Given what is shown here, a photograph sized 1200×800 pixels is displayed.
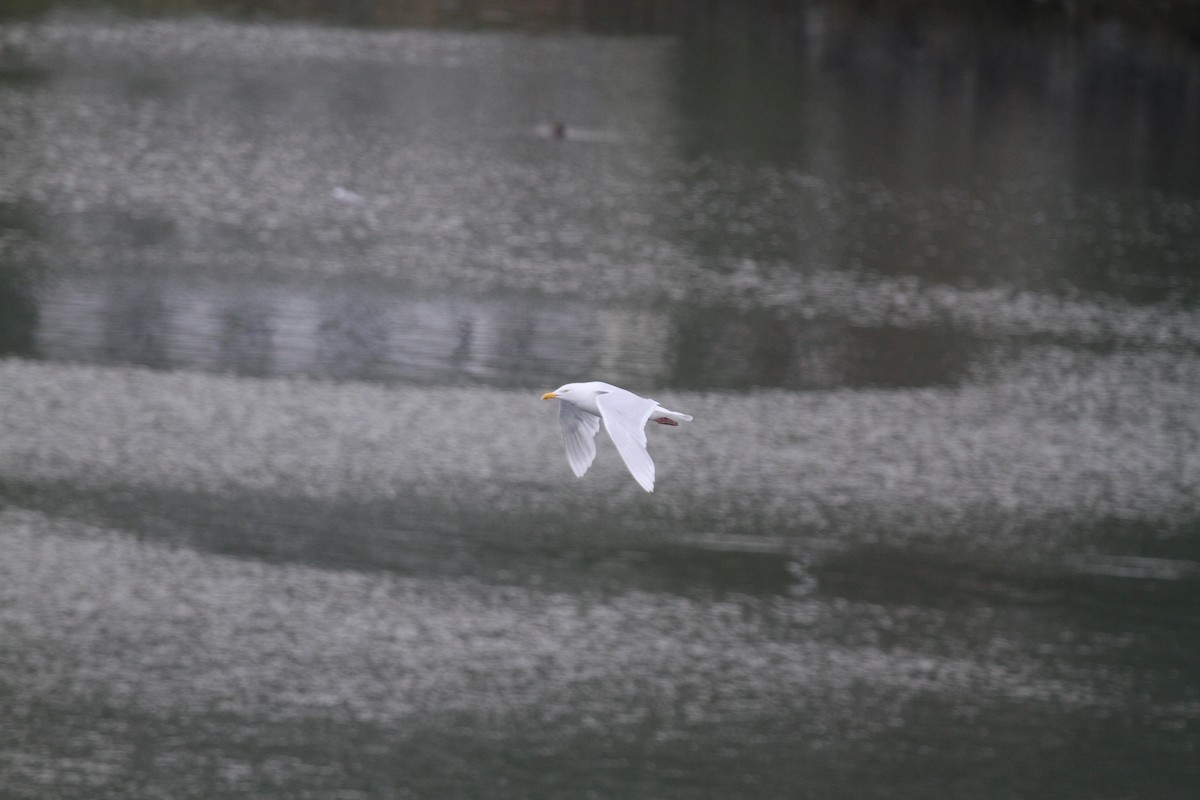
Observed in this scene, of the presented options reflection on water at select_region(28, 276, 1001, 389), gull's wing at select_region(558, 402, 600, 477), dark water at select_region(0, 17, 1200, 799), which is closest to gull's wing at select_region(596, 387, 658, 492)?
gull's wing at select_region(558, 402, 600, 477)

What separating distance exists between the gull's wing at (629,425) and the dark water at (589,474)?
39.9 ft

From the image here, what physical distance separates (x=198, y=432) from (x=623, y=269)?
37.4ft

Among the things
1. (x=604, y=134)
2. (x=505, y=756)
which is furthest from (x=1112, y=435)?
(x=604, y=134)

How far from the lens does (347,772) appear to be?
2169 centimetres

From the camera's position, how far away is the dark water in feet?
74.8

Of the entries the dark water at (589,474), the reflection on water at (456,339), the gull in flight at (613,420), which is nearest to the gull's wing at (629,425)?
the gull in flight at (613,420)

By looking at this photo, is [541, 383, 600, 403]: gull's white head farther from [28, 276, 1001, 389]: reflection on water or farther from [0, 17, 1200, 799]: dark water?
[28, 276, 1001, 389]: reflection on water

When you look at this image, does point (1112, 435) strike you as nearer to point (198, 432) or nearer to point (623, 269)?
point (623, 269)

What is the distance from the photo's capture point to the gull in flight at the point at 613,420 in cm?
922

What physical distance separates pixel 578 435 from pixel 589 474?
1725 cm

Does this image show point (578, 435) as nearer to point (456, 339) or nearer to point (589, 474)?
point (589, 474)

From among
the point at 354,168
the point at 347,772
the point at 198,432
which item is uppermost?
the point at 354,168

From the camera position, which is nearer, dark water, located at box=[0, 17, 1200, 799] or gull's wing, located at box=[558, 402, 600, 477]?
gull's wing, located at box=[558, 402, 600, 477]

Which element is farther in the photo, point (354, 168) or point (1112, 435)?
point (354, 168)
